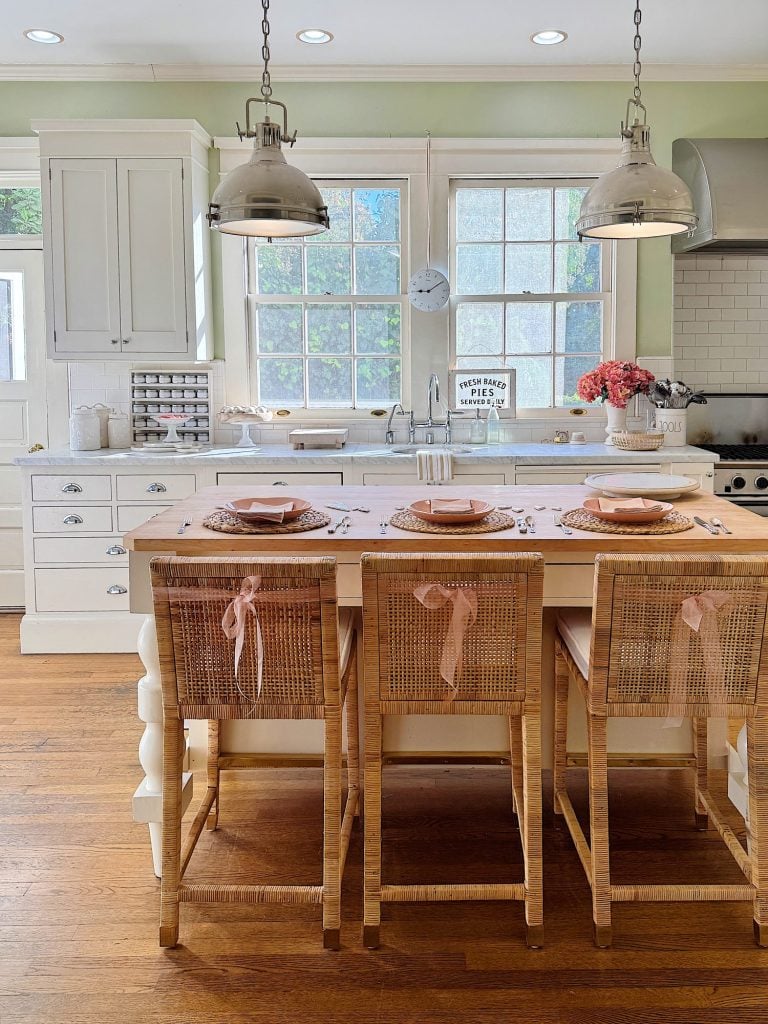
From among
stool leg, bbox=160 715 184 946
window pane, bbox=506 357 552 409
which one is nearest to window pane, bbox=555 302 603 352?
window pane, bbox=506 357 552 409

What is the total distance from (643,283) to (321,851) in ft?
12.7

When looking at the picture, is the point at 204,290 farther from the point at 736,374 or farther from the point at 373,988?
the point at 373,988

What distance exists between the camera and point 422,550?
2514mm

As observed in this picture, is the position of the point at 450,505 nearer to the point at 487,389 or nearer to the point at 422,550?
the point at 422,550

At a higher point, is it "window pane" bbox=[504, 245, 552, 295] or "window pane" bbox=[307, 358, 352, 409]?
"window pane" bbox=[504, 245, 552, 295]

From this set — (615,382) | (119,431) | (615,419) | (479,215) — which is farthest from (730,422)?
(119,431)

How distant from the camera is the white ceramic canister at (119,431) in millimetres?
5148

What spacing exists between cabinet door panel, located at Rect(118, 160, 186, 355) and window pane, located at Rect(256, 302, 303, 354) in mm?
619

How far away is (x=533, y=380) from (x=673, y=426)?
0.86 meters

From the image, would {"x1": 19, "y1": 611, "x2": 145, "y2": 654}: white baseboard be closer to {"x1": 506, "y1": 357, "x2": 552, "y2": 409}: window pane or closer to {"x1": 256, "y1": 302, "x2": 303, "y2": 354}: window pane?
{"x1": 256, "y1": 302, "x2": 303, "y2": 354}: window pane

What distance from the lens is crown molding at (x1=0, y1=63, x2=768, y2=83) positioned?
5.03 meters

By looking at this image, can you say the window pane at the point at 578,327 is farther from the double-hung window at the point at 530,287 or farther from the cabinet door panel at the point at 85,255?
the cabinet door panel at the point at 85,255

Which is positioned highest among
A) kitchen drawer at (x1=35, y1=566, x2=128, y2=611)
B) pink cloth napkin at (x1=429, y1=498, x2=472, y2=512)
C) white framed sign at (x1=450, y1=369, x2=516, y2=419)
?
white framed sign at (x1=450, y1=369, x2=516, y2=419)

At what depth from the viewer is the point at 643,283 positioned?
17.2 feet
